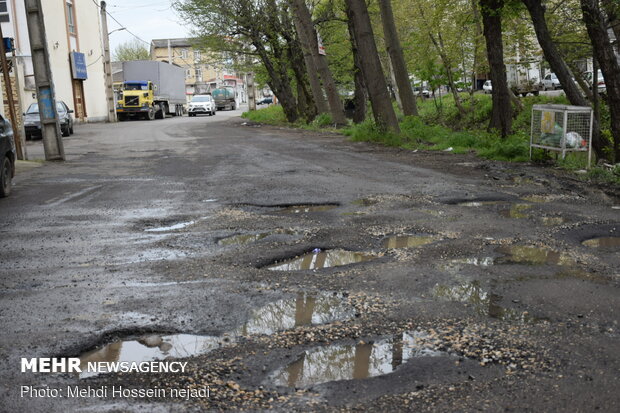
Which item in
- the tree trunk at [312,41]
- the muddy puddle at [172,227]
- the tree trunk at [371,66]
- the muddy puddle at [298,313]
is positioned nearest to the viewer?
the muddy puddle at [298,313]

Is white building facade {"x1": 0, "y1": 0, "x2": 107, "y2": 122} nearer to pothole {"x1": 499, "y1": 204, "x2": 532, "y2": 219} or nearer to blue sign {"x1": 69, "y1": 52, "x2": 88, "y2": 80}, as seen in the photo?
blue sign {"x1": 69, "y1": 52, "x2": 88, "y2": 80}

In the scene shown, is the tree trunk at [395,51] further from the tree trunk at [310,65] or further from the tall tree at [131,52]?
the tall tree at [131,52]

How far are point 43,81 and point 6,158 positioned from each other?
19.7 feet

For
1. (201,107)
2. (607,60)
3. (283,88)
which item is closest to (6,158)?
(607,60)

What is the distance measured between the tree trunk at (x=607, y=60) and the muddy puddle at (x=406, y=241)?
753 centimetres

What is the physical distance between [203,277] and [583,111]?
29.1 ft

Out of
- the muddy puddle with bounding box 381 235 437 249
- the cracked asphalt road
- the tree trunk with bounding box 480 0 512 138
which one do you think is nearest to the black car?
the cracked asphalt road

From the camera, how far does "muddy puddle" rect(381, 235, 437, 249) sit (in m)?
6.59

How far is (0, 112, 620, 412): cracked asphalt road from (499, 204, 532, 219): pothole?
0.19 ft

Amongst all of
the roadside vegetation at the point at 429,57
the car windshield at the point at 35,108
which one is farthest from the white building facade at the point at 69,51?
the roadside vegetation at the point at 429,57

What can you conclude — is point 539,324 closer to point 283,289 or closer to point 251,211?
point 283,289

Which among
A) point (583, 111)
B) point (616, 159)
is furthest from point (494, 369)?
point (616, 159)

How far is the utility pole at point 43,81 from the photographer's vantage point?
51.6 feet

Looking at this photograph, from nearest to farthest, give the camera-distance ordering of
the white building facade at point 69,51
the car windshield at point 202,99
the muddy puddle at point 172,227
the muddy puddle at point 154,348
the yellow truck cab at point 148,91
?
the muddy puddle at point 154,348 → the muddy puddle at point 172,227 → the white building facade at point 69,51 → the yellow truck cab at point 148,91 → the car windshield at point 202,99
